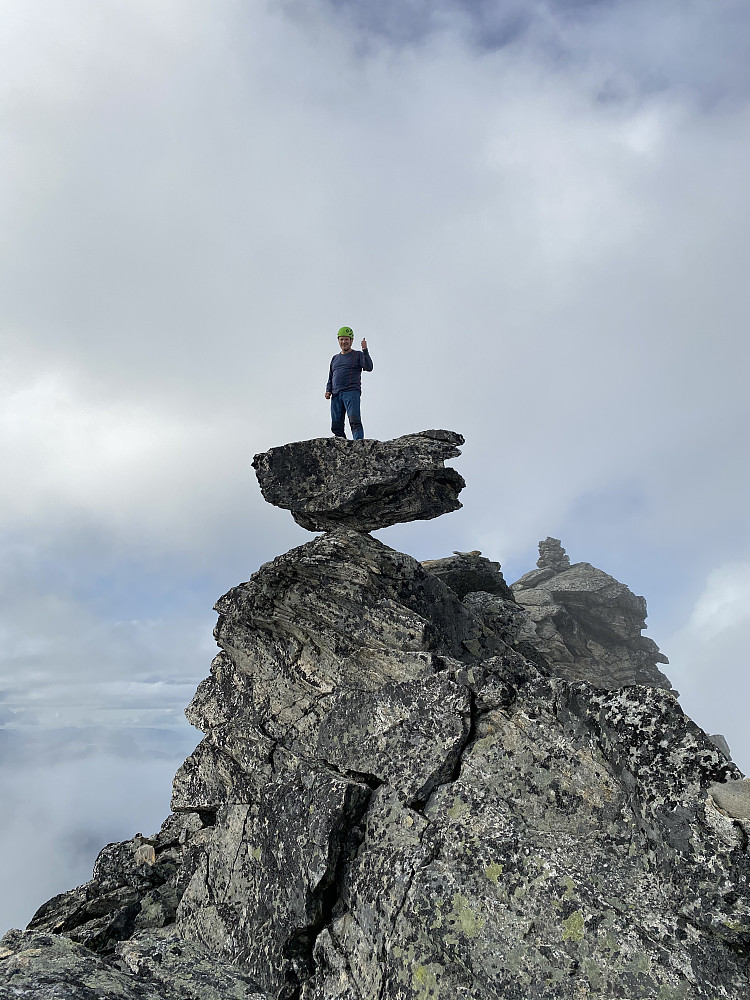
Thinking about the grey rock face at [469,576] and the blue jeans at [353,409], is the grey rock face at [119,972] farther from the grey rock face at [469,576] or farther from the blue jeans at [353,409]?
the grey rock face at [469,576]

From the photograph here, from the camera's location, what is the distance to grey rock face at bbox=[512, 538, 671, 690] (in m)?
57.6

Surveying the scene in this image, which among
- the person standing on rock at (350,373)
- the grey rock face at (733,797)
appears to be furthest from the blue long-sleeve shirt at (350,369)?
the grey rock face at (733,797)

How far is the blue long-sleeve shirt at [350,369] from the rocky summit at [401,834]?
9087 mm

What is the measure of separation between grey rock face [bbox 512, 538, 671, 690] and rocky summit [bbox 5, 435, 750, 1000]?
127ft

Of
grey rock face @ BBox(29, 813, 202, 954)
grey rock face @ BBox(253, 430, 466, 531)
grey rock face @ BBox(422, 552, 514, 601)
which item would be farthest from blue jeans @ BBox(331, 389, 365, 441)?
grey rock face @ BBox(29, 813, 202, 954)

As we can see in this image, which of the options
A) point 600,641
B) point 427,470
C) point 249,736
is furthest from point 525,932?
point 600,641

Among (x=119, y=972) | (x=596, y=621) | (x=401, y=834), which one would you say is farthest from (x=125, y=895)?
(x=596, y=621)

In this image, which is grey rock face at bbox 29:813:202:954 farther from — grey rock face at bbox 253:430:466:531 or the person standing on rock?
the person standing on rock

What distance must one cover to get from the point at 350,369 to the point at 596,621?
47.8m

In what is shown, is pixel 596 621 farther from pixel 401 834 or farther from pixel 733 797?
pixel 733 797

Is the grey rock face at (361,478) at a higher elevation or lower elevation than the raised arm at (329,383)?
lower

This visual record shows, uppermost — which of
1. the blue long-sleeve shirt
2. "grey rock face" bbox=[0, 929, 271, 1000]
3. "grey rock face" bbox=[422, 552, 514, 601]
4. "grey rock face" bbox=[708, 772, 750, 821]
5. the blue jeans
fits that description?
the blue long-sleeve shirt

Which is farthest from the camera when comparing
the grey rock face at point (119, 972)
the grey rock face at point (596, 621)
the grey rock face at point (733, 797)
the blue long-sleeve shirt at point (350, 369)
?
the grey rock face at point (596, 621)

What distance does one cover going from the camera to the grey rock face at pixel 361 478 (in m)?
24.6
